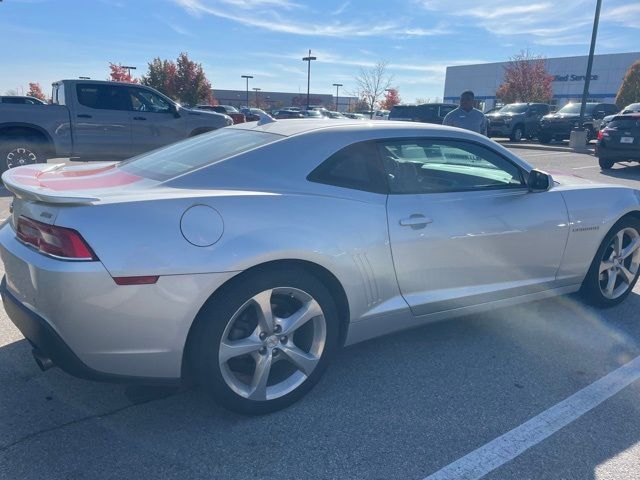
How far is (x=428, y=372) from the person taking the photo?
10.5ft

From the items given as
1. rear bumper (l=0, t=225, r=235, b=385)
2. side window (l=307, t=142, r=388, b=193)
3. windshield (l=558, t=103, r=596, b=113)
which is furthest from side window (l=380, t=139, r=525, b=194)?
windshield (l=558, t=103, r=596, b=113)

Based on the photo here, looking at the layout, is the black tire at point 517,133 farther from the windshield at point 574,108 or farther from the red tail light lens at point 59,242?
the red tail light lens at point 59,242

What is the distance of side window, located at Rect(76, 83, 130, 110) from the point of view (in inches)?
384

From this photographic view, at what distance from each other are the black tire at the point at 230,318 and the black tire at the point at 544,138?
22152 mm

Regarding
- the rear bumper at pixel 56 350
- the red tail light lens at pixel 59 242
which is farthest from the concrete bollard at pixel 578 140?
the red tail light lens at pixel 59 242

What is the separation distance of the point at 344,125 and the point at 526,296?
5.73 feet

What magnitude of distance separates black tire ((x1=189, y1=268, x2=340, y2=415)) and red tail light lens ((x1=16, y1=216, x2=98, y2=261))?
0.57 metres

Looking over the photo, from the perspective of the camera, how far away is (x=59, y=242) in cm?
223

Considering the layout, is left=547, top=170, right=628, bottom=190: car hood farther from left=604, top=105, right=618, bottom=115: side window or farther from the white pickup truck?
left=604, top=105, right=618, bottom=115: side window

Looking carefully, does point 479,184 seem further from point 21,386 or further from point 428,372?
point 21,386

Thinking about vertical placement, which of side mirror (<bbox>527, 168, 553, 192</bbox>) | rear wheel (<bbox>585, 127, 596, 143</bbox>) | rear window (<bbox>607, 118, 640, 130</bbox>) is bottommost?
rear wheel (<bbox>585, 127, 596, 143</bbox>)

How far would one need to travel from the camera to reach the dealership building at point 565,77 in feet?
153

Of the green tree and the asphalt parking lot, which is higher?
the green tree

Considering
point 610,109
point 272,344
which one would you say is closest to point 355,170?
point 272,344
